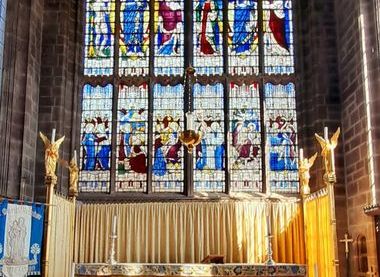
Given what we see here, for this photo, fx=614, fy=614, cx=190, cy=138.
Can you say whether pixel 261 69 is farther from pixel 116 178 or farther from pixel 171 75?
pixel 116 178

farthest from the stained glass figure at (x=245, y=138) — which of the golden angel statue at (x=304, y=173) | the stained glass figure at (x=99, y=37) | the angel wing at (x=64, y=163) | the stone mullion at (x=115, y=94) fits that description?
the angel wing at (x=64, y=163)

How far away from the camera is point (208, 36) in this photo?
1541 cm

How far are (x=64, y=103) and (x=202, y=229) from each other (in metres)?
4.39

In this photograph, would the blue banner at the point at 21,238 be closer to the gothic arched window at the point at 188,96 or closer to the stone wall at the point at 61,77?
the stone wall at the point at 61,77

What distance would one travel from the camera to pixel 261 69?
1509 centimetres

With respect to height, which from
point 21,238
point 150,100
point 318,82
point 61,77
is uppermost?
point 61,77

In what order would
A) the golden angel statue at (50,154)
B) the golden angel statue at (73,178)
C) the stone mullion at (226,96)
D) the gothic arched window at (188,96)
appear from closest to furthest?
the golden angel statue at (50,154), the golden angel statue at (73,178), the stone mullion at (226,96), the gothic arched window at (188,96)

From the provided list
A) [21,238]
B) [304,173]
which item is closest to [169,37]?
[304,173]

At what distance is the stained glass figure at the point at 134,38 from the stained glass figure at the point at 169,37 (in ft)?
0.91

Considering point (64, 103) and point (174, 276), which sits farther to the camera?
point (64, 103)

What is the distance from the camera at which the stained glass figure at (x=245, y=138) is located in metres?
14.4

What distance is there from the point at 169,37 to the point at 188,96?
1.68 metres

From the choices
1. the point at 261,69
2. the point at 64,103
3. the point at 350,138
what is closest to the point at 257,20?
the point at 261,69

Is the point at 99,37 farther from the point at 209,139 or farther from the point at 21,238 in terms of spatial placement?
the point at 21,238
